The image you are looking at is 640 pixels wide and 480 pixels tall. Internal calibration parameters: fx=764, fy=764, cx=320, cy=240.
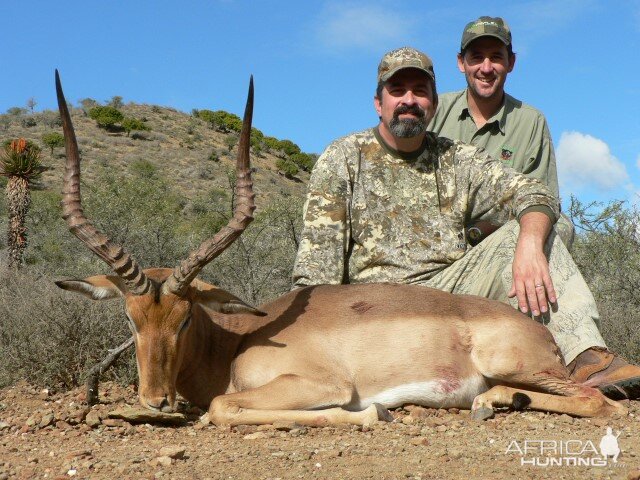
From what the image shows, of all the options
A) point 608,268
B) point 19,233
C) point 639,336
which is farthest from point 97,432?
point 19,233

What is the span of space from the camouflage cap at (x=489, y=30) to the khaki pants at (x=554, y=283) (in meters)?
2.89

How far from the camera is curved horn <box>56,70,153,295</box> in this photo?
5.14 metres

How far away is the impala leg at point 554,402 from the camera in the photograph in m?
5.21

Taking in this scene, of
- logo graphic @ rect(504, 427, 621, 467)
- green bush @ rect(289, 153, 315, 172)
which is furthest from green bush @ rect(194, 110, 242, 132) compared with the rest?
logo graphic @ rect(504, 427, 621, 467)

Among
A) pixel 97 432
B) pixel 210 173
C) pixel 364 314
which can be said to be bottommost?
pixel 97 432

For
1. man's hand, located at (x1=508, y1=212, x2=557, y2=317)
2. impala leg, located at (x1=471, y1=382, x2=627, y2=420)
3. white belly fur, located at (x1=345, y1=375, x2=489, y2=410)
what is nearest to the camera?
impala leg, located at (x1=471, y1=382, x2=627, y2=420)

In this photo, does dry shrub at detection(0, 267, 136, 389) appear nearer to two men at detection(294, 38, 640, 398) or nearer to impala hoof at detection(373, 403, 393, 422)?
two men at detection(294, 38, 640, 398)

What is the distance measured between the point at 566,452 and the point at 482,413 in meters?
0.98

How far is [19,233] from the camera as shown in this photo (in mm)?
14391

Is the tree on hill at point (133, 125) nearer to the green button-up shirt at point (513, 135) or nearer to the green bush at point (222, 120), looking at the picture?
the green bush at point (222, 120)

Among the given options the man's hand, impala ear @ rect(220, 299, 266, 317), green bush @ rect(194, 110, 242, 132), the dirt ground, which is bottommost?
the dirt ground

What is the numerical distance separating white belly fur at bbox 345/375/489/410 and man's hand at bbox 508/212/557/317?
71cm

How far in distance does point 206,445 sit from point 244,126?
207 centimetres

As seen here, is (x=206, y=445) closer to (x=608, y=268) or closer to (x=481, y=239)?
(x=481, y=239)
